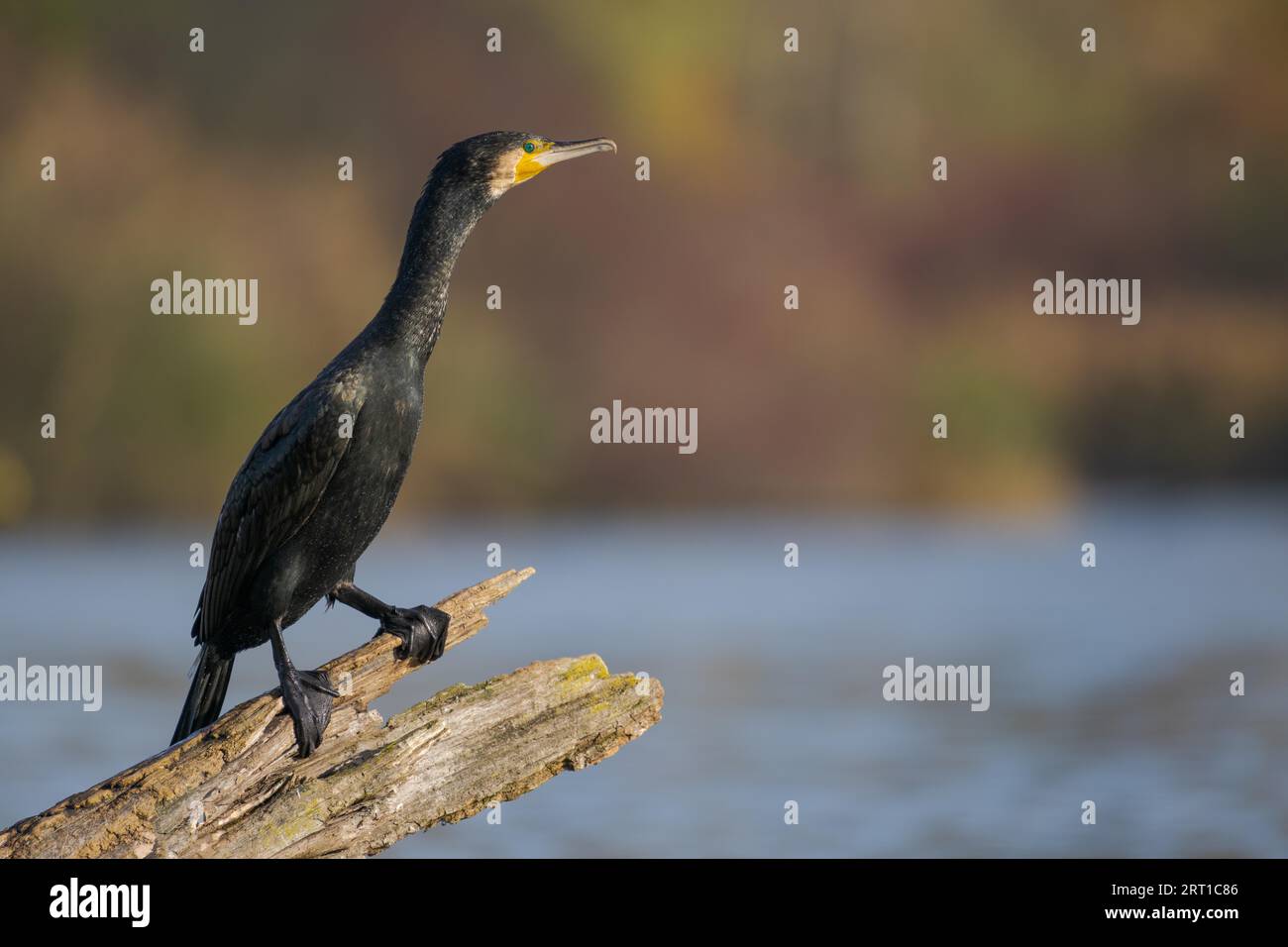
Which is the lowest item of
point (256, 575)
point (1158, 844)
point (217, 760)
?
point (1158, 844)

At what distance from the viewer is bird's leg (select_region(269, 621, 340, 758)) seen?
5.35 metres

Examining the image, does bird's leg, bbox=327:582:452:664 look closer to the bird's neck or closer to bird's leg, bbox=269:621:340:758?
bird's leg, bbox=269:621:340:758

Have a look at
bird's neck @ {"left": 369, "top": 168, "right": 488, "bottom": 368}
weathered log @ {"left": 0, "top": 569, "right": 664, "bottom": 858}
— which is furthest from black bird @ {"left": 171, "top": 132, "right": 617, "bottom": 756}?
weathered log @ {"left": 0, "top": 569, "right": 664, "bottom": 858}

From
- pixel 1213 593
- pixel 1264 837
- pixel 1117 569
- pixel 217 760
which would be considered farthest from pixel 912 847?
pixel 1117 569

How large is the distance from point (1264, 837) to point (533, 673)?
6874 mm

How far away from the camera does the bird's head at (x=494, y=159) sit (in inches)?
238

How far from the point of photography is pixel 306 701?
5.39 m

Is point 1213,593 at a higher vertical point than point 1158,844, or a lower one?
higher

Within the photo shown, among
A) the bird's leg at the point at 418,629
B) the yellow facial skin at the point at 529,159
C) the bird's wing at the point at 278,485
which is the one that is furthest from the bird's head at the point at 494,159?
the bird's leg at the point at 418,629

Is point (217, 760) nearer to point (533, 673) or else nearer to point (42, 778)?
point (533, 673)

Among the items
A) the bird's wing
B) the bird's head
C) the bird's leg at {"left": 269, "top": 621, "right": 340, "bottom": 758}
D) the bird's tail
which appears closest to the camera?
the bird's leg at {"left": 269, "top": 621, "right": 340, "bottom": 758}

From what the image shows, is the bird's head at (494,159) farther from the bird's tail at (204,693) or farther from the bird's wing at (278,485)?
the bird's tail at (204,693)

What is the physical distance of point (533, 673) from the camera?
5504 millimetres

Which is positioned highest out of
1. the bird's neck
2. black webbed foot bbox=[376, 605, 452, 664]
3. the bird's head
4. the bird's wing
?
the bird's head
